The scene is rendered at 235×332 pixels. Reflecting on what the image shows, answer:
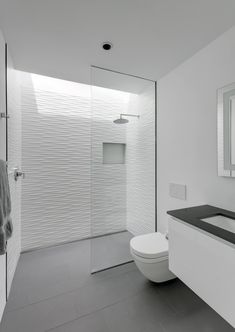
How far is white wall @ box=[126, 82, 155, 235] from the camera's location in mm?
2316

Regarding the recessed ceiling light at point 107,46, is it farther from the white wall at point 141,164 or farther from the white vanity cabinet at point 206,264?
the white vanity cabinet at point 206,264

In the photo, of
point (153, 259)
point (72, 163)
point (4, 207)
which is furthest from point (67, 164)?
point (153, 259)

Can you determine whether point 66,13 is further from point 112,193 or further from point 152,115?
point 112,193

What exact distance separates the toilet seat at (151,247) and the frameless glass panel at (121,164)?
537 mm

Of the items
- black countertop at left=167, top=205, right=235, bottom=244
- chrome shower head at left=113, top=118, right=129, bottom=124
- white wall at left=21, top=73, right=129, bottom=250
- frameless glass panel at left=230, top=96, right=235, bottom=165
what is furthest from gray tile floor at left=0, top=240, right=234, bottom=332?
chrome shower head at left=113, top=118, right=129, bottom=124

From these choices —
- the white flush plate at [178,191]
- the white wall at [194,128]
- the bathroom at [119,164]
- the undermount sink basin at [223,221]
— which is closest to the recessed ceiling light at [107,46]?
the bathroom at [119,164]

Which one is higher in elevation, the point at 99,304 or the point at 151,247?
the point at 151,247

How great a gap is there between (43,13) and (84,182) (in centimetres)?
192

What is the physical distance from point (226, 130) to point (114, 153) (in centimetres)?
132

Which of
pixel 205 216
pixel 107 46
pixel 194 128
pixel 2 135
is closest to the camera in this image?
pixel 205 216

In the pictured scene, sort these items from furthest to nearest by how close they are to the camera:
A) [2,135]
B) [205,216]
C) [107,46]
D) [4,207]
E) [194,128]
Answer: [194,128] → [107,46] → [2,135] → [205,216] → [4,207]

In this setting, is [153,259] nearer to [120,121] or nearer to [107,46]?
[120,121]

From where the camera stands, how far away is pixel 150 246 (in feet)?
5.33

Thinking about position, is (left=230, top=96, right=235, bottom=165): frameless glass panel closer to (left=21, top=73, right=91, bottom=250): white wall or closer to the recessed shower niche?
the recessed shower niche
